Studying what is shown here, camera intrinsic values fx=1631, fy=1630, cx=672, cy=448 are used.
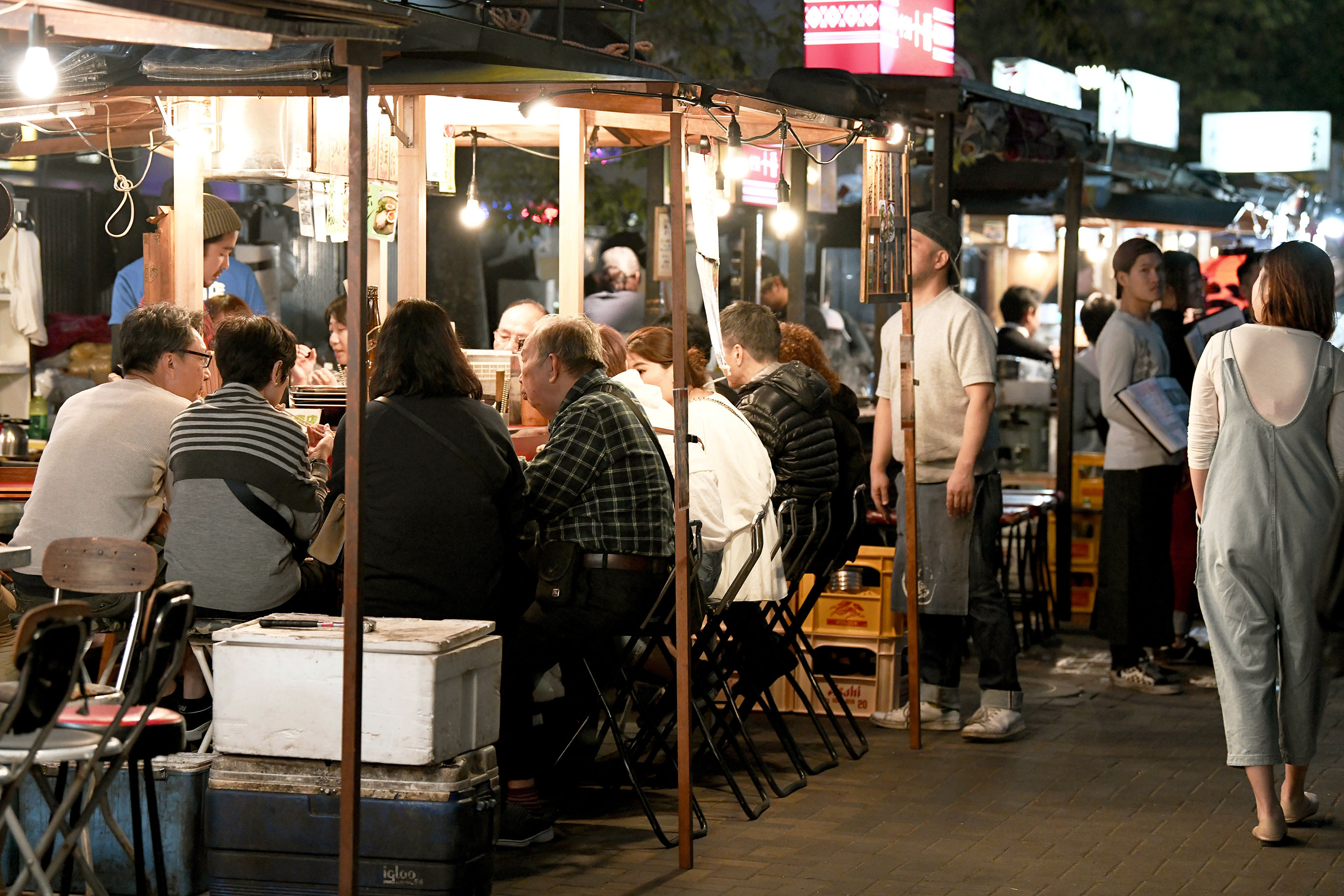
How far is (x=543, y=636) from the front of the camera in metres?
5.63

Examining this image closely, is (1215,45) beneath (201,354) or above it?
above

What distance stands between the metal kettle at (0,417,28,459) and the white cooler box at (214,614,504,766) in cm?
453

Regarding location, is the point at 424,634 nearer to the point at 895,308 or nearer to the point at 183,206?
the point at 183,206

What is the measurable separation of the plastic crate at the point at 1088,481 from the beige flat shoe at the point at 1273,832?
5034 millimetres

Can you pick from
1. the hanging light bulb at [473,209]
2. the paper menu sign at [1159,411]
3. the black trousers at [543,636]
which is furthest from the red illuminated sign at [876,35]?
the black trousers at [543,636]

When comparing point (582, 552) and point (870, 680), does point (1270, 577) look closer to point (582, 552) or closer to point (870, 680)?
point (582, 552)

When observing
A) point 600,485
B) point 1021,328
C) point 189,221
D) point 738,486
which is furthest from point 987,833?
point 1021,328

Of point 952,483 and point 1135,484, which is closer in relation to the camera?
point 952,483

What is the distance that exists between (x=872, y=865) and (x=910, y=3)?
583 cm

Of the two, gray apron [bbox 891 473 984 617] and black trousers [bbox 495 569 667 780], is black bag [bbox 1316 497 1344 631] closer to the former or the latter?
black trousers [bbox 495 569 667 780]

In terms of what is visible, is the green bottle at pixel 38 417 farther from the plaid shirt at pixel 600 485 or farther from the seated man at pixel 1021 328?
the seated man at pixel 1021 328

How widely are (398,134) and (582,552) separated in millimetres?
2391

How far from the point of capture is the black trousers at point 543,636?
5.61 m

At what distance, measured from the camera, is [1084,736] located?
745cm
